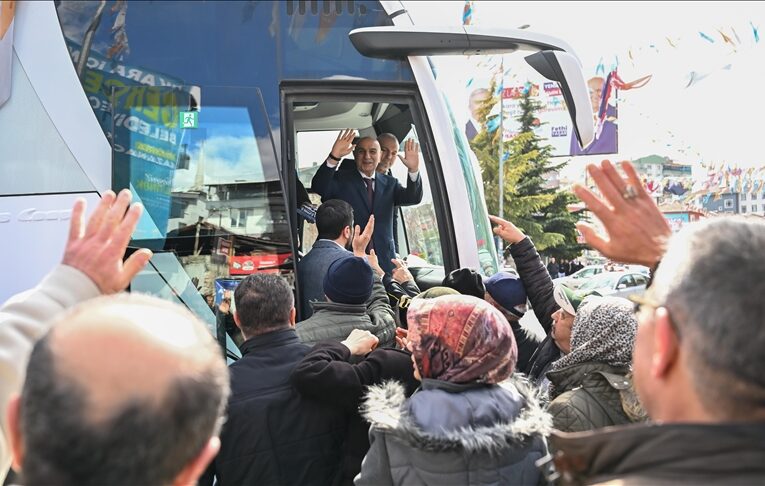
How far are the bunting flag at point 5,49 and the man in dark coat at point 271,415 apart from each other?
2.31 metres

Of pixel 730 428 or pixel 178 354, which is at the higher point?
pixel 178 354

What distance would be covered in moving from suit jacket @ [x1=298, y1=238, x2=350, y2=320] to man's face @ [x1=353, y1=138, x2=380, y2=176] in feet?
4.30

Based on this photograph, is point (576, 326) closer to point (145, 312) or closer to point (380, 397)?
point (380, 397)

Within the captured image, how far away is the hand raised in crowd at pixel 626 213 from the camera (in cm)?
163

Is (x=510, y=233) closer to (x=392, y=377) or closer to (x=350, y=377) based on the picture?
(x=392, y=377)

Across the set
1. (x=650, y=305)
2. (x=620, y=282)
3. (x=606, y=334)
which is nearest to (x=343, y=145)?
(x=606, y=334)

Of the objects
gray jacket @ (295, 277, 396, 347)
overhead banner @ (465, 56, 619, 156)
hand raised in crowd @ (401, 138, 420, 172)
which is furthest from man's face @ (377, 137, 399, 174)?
overhead banner @ (465, 56, 619, 156)

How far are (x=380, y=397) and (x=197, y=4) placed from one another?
3.17m

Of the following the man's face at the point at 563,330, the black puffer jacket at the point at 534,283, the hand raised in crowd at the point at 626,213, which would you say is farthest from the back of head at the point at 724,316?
the black puffer jacket at the point at 534,283

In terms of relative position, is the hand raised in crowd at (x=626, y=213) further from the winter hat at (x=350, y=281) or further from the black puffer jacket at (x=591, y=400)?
the winter hat at (x=350, y=281)

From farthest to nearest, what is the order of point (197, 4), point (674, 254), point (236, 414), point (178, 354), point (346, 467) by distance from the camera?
1. point (197, 4)
2. point (346, 467)
3. point (236, 414)
4. point (674, 254)
5. point (178, 354)

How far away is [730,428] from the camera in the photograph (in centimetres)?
110

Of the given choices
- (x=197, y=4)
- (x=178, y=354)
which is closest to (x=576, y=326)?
(x=178, y=354)

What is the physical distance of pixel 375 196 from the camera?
535cm
